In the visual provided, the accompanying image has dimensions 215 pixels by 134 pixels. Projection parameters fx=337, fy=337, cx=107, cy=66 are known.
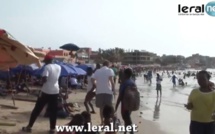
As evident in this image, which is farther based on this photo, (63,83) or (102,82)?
(63,83)

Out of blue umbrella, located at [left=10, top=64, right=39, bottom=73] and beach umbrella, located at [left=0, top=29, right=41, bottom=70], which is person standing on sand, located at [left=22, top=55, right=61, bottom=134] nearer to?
beach umbrella, located at [left=0, top=29, right=41, bottom=70]

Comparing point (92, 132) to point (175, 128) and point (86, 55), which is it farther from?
point (86, 55)

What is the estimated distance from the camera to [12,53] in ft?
25.2

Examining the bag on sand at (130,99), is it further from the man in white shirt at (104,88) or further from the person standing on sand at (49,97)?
the person standing on sand at (49,97)

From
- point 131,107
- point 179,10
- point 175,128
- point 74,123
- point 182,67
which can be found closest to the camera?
point 74,123

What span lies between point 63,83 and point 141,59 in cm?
14715

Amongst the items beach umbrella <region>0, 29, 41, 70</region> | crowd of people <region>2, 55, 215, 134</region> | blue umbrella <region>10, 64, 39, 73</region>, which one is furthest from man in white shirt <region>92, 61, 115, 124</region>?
blue umbrella <region>10, 64, 39, 73</region>

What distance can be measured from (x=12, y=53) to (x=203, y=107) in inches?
178

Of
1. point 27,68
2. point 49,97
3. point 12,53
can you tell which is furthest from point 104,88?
point 27,68

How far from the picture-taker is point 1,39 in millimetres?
7117

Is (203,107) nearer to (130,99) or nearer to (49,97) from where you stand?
(130,99)

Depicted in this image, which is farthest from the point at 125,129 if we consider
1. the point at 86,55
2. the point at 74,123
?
the point at 86,55

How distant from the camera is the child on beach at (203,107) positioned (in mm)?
5145

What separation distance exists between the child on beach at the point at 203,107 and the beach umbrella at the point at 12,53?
154 inches
